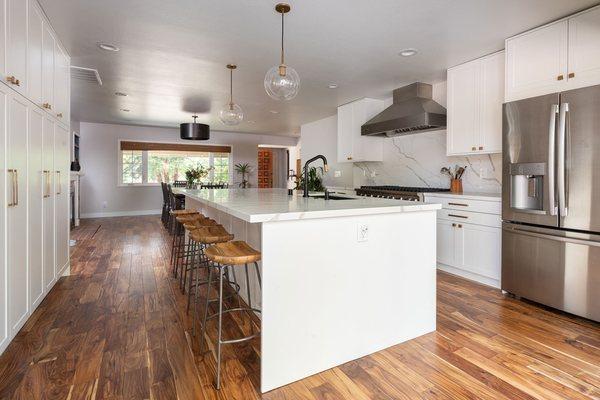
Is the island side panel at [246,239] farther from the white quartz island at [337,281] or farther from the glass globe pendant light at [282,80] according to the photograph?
the glass globe pendant light at [282,80]

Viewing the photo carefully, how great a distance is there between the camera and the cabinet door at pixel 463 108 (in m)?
3.57

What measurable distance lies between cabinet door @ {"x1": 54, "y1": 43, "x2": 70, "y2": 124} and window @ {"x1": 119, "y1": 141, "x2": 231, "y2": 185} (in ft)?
18.0

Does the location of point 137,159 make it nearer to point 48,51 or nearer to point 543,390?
point 48,51

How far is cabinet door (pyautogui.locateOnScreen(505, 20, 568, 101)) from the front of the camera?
2.66 meters

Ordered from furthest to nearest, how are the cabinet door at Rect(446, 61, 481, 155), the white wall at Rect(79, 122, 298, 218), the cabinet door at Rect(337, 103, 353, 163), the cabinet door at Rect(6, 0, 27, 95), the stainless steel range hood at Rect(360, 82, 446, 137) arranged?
the white wall at Rect(79, 122, 298, 218) < the cabinet door at Rect(337, 103, 353, 163) < the stainless steel range hood at Rect(360, 82, 446, 137) < the cabinet door at Rect(446, 61, 481, 155) < the cabinet door at Rect(6, 0, 27, 95)

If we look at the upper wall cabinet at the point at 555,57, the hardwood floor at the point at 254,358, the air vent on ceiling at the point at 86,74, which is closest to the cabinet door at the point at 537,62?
the upper wall cabinet at the point at 555,57

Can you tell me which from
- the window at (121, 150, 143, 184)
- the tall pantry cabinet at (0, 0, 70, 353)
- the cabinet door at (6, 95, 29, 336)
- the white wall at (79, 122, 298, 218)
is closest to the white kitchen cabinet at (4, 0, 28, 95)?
the tall pantry cabinet at (0, 0, 70, 353)

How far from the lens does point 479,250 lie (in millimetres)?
3326

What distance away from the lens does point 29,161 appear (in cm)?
229

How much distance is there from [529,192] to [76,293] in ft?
13.2

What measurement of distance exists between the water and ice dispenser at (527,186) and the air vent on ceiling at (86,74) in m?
4.57

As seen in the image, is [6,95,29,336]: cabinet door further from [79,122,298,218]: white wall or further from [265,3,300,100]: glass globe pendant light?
[79,122,298,218]: white wall

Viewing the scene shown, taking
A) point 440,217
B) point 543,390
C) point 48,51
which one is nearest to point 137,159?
point 48,51

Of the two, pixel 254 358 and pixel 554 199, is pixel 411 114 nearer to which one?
pixel 554 199
